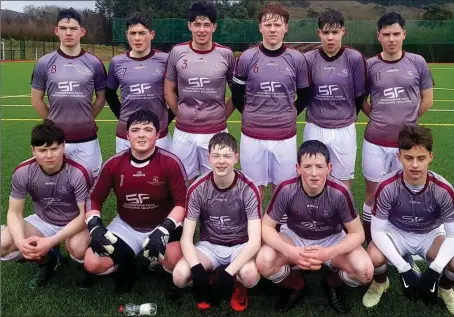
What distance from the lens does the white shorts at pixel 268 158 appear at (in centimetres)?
429

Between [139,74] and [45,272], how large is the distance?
1854 millimetres

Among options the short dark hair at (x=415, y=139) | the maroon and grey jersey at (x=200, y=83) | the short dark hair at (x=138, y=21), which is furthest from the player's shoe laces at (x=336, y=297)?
the short dark hair at (x=138, y=21)

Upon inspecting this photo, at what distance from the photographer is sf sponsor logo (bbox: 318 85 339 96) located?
4.29 m

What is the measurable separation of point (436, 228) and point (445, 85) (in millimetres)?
16915

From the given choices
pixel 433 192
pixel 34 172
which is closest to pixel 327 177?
pixel 433 192

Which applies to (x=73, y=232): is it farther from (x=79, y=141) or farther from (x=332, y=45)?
(x=332, y=45)

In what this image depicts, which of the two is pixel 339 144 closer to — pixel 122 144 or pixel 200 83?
pixel 200 83

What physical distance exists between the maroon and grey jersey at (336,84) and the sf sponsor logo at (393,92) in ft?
0.65

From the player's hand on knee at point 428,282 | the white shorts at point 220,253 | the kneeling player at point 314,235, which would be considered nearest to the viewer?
the player's hand on knee at point 428,282

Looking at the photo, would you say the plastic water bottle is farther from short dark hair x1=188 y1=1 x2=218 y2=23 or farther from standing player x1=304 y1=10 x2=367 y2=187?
short dark hair x1=188 y1=1 x2=218 y2=23

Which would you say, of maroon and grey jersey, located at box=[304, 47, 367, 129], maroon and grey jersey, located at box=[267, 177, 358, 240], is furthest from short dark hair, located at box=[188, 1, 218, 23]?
maroon and grey jersey, located at box=[267, 177, 358, 240]

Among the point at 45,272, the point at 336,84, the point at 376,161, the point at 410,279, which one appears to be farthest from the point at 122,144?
the point at 410,279

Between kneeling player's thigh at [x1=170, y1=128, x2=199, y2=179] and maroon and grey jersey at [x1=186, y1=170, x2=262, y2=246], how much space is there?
2.64 feet

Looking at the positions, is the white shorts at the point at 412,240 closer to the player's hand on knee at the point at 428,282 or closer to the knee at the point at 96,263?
the player's hand on knee at the point at 428,282
